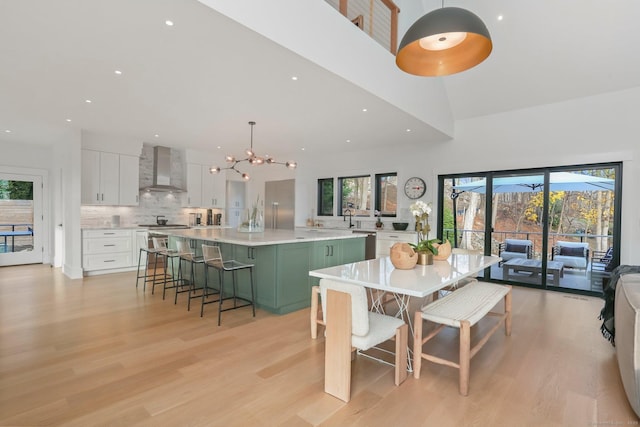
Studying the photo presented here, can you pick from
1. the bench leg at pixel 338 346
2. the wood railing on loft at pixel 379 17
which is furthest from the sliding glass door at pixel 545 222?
the bench leg at pixel 338 346

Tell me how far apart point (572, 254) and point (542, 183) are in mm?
1185

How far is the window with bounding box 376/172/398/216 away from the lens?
22.7 feet

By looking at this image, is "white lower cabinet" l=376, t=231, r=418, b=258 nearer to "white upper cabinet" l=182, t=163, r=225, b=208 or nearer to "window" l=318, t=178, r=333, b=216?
"window" l=318, t=178, r=333, b=216

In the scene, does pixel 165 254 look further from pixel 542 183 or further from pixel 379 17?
pixel 542 183

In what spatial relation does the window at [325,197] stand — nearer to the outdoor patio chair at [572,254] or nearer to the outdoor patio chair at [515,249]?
the outdoor patio chair at [515,249]

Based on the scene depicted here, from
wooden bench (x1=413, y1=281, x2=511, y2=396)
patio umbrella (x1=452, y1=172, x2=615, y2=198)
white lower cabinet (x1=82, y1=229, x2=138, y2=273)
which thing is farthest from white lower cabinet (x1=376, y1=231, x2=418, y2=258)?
white lower cabinet (x1=82, y1=229, x2=138, y2=273)

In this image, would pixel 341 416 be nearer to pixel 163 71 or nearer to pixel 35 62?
pixel 163 71

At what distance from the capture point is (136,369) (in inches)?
95.0

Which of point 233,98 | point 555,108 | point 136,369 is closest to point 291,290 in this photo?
point 136,369

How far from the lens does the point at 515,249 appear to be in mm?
5465

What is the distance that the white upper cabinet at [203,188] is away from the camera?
762 cm

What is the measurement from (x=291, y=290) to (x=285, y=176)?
5205 mm

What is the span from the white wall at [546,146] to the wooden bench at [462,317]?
3.05 m

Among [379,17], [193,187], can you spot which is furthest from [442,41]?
[193,187]
